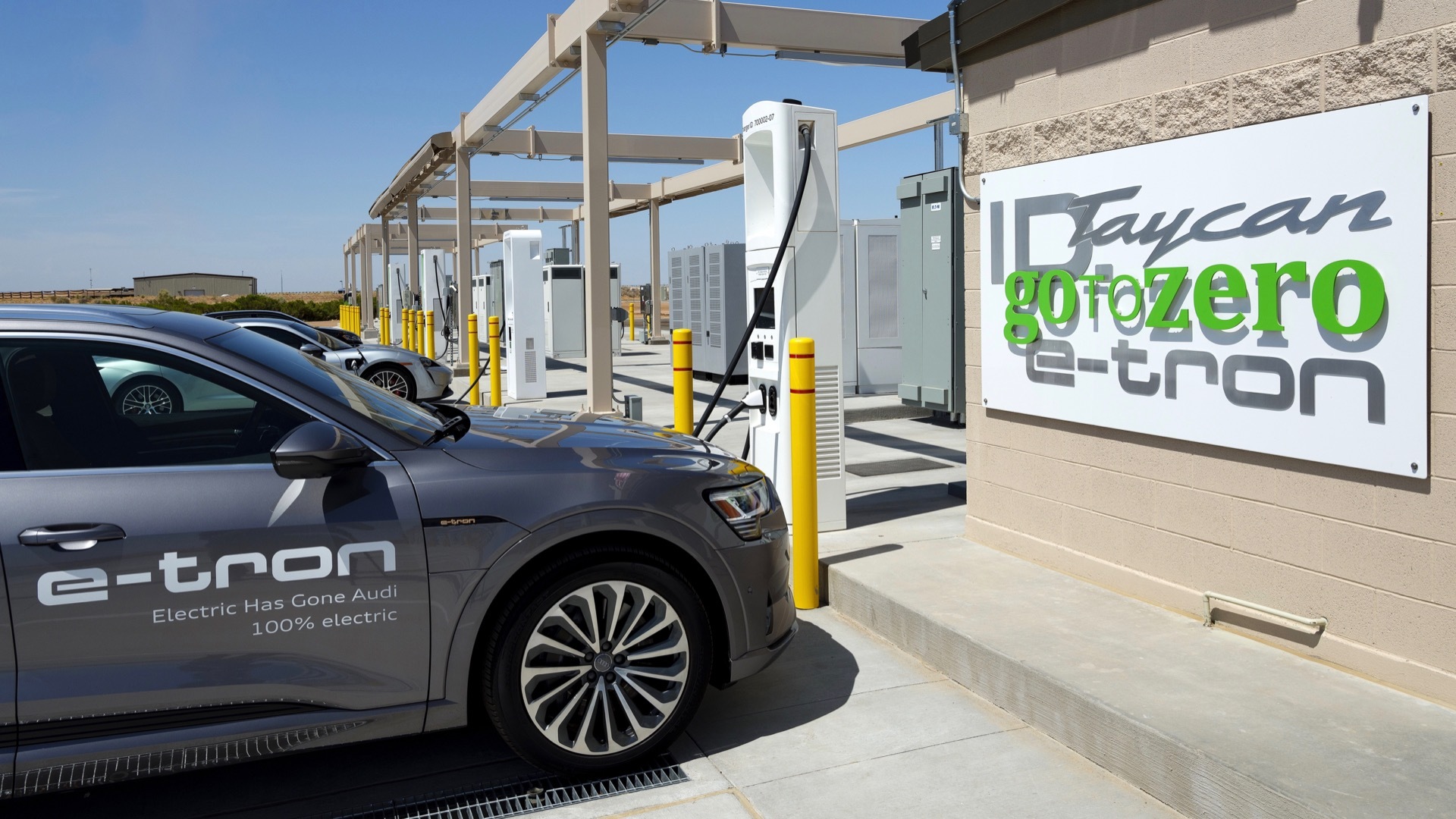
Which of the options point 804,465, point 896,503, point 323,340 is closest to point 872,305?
point 323,340

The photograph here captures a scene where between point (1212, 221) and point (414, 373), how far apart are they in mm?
12509

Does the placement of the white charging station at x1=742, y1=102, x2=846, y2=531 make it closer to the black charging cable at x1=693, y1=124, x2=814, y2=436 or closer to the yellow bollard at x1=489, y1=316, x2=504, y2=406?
the black charging cable at x1=693, y1=124, x2=814, y2=436

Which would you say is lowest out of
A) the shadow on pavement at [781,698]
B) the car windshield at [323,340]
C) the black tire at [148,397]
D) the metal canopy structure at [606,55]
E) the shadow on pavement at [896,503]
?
the shadow on pavement at [781,698]

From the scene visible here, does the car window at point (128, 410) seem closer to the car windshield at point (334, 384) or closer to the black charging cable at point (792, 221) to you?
the car windshield at point (334, 384)

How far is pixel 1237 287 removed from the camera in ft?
14.5

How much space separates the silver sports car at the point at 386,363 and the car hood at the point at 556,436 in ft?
34.3

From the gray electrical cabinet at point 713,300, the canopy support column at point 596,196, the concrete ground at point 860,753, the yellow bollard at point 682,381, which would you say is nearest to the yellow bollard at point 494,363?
the canopy support column at point 596,196

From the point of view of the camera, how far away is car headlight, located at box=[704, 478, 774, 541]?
3.99 metres

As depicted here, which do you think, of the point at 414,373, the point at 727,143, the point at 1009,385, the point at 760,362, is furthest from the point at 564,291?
the point at 1009,385

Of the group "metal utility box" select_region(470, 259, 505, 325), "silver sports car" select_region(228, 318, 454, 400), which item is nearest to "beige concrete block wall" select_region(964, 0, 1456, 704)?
"silver sports car" select_region(228, 318, 454, 400)

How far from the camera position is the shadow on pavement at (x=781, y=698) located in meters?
4.20

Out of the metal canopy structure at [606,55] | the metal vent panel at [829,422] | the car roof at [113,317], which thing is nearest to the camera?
the car roof at [113,317]

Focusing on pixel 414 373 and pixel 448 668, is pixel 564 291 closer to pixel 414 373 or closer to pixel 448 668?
pixel 414 373

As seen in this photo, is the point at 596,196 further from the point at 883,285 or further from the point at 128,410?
the point at 128,410
